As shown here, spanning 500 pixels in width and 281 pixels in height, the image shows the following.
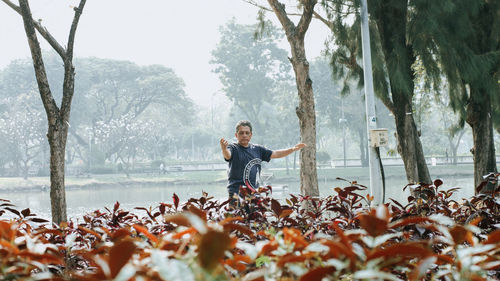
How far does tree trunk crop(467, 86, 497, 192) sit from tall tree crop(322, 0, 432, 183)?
2.38 ft

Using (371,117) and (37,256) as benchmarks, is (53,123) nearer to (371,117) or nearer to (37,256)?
(37,256)

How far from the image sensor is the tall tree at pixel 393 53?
5.43 metres

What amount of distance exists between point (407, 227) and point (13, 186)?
29.8 meters

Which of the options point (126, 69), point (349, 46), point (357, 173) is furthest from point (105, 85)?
point (349, 46)

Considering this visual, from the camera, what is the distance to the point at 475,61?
5.48 metres

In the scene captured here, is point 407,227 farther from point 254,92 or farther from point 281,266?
point 254,92

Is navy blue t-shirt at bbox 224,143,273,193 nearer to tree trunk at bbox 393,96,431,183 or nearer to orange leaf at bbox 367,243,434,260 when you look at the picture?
orange leaf at bbox 367,243,434,260

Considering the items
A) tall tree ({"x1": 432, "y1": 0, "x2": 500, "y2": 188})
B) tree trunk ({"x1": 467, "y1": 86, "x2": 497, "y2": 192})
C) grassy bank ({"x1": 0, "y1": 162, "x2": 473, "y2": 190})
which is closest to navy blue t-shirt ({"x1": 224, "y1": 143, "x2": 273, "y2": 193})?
tall tree ({"x1": 432, "y1": 0, "x2": 500, "y2": 188})

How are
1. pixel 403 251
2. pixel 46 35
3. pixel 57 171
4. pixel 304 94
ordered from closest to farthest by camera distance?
pixel 403 251 < pixel 57 171 < pixel 46 35 < pixel 304 94

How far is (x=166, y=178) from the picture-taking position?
3042cm

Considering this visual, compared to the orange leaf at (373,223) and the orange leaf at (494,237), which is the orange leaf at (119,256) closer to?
the orange leaf at (373,223)

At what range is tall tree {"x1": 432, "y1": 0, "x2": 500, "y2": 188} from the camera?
5.47 meters

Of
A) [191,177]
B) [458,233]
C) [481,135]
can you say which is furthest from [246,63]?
[458,233]

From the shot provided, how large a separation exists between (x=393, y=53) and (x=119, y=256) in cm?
542
